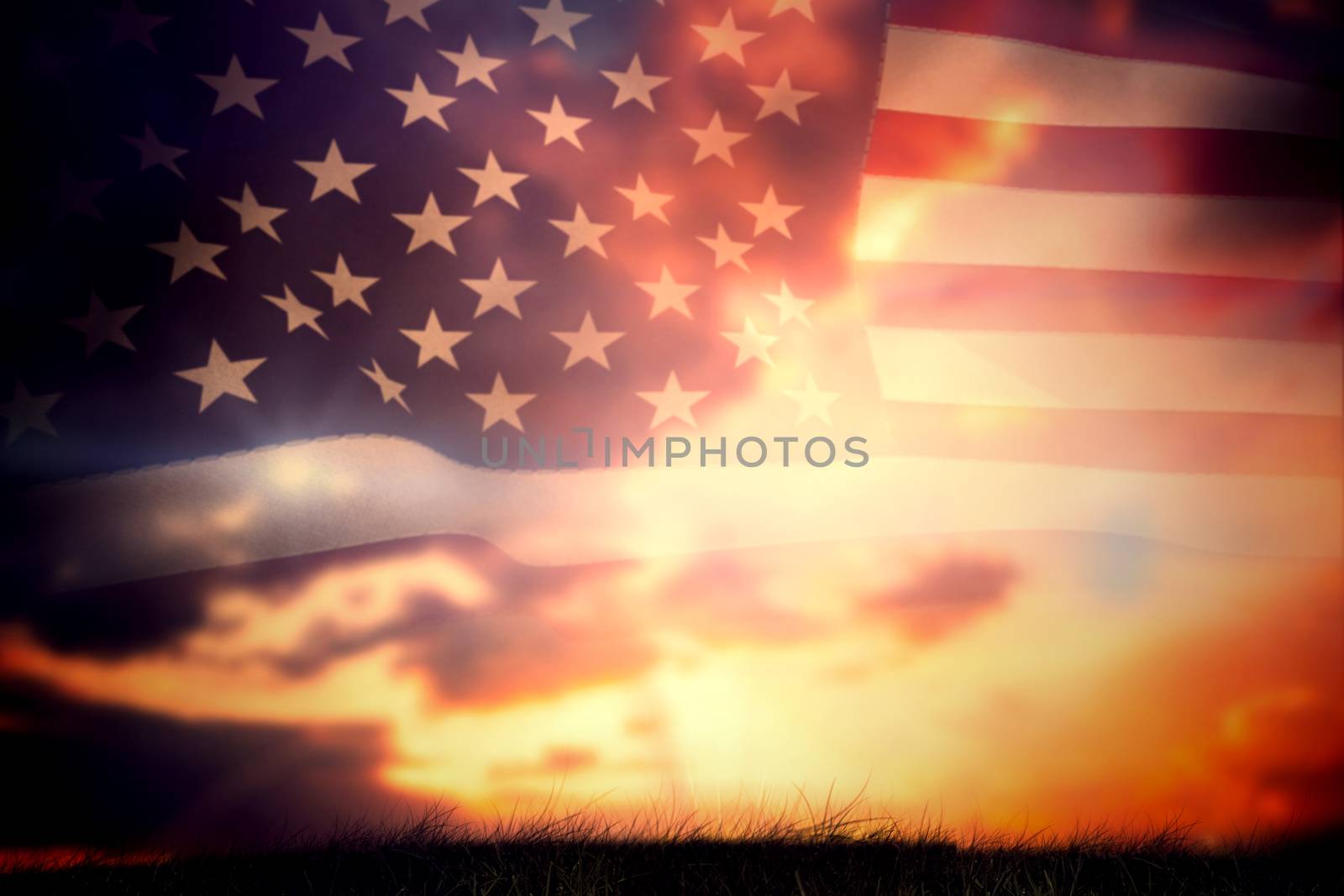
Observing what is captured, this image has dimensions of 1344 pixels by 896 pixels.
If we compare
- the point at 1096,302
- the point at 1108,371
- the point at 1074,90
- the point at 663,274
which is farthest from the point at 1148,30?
the point at 663,274

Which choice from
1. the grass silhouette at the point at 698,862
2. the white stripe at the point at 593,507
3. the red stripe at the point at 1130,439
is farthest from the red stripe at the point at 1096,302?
the grass silhouette at the point at 698,862

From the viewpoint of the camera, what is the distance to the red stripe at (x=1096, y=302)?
1398mm

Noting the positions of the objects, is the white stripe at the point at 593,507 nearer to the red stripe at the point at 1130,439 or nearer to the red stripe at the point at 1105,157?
the red stripe at the point at 1130,439

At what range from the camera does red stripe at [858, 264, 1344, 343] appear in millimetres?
1398

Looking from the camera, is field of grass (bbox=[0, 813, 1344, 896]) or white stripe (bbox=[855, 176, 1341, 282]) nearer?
field of grass (bbox=[0, 813, 1344, 896])

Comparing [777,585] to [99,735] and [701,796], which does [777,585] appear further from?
[99,735]

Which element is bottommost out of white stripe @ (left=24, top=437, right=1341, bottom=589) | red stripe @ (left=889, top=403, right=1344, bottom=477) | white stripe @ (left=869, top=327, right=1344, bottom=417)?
white stripe @ (left=24, top=437, right=1341, bottom=589)

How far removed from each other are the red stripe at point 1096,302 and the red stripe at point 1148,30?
455 mm

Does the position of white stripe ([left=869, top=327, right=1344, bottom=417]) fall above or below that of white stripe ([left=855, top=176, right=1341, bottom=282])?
below

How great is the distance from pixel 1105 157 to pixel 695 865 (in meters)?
1.64

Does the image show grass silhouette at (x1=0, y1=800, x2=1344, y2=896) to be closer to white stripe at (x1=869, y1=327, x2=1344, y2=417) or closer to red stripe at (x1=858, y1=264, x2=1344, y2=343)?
white stripe at (x1=869, y1=327, x2=1344, y2=417)

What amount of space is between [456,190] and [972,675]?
1442 mm

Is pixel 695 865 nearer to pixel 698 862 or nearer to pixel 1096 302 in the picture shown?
pixel 698 862

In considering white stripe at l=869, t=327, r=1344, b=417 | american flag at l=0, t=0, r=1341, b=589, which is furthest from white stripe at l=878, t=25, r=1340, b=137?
white stripe at l=869, t=327, r=1344, b=417
